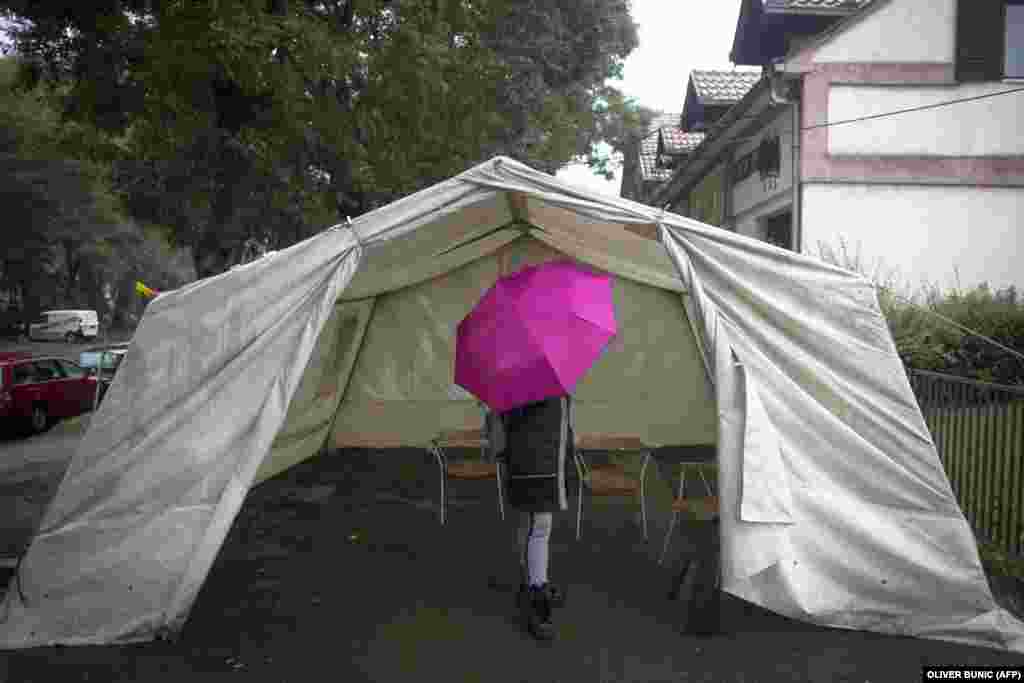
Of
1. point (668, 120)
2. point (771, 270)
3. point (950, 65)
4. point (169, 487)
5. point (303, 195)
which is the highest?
point (668, 120)

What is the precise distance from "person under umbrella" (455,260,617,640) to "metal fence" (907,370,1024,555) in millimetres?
2722

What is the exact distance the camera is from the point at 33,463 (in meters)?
11.4

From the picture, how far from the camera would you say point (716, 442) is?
517 centimetres

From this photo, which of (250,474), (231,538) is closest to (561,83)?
(231,538)

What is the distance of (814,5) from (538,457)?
12802 mm

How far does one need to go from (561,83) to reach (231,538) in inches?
514

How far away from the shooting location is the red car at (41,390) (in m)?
14.7

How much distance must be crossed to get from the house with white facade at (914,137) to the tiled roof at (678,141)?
942cm

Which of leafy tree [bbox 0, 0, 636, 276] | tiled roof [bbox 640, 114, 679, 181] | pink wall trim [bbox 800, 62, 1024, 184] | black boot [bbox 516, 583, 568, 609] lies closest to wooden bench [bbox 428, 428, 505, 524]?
black boot [bbox 516, 583, 568, 609]

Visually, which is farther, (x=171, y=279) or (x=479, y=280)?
(x=171, y=279)

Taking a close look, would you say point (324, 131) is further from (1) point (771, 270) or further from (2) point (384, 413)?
(1) point (771, 270)

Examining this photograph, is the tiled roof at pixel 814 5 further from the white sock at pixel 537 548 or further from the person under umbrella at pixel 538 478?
the white sock at pixel 537 548

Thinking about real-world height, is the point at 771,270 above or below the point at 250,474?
above

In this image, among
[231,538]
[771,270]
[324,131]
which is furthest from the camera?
[324,131]
